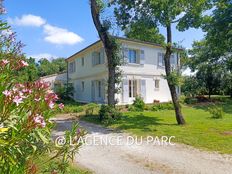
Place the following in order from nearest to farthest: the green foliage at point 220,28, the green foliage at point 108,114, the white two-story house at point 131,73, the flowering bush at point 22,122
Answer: the flowering bush at point 22,122 → the green foliage at point 108,114 → the white two-story house at point 131,73 → the green foliage at point 220,28

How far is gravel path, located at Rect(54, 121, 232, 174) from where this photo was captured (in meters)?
6.99

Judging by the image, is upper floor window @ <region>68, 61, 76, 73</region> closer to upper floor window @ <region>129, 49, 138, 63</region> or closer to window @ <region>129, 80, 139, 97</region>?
upper floor window @ <region>129, 49, 138, 63</region>

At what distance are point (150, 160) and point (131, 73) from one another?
1814cm

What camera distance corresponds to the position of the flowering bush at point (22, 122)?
2.67 meters

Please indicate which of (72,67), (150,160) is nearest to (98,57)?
(72,67)

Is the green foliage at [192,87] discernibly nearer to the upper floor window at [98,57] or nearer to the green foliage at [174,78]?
the upper floor window at [98,57]

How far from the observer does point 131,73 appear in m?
25.7

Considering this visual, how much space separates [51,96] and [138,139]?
7.97 meters

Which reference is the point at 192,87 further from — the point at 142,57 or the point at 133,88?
the point at 133,88

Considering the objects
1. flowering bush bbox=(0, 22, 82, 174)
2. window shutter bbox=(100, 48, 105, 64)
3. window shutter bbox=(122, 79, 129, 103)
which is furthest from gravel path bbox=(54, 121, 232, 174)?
window shutter bbox=(100, 48, 105, 64)

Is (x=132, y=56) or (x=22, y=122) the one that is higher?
(x=132, y=56)

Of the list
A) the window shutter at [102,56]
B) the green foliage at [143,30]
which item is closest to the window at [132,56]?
the window shutter at [102,56]

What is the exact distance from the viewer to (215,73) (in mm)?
35750

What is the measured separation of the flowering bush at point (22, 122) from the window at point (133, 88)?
72.3ft
